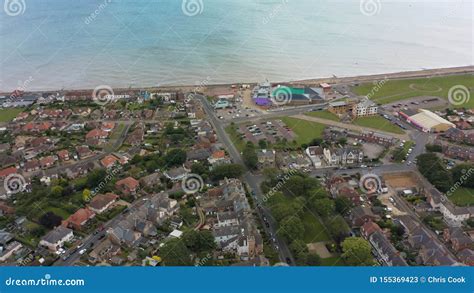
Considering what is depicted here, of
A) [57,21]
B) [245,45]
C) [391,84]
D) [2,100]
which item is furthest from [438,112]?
[57,21]

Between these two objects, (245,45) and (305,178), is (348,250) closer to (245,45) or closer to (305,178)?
(305,178)

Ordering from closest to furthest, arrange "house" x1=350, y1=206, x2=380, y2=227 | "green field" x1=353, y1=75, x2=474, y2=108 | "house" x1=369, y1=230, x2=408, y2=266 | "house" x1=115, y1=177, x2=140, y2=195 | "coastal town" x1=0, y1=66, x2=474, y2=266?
"house" x1=369, y1=230, x2=408, y2=266, "coastal town" x1=0, y1=66, x2=474, y2=266, "house" x1=350, y1=206, x2=380, y2=227, "house" x1=115, y1=177, x2=140, y2=195, "green field" x1=353, y1=75, x2=474, y2=108

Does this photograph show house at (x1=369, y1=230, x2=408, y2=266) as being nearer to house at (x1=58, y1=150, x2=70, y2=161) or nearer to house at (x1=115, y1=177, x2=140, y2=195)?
house at (x1=115, y1=177, x2=140, y2=195)

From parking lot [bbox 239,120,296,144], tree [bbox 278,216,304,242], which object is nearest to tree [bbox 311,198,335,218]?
tree [bbox 278,216,304,242]

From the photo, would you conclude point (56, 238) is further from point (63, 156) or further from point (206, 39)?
point (206, 39)

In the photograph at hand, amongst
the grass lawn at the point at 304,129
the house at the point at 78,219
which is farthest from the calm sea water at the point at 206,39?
the house at the point at 78,219

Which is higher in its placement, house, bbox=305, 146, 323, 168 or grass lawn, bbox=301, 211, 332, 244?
house, bbox=305, 146, 323, 168

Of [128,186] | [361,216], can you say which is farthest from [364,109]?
[128,186]
